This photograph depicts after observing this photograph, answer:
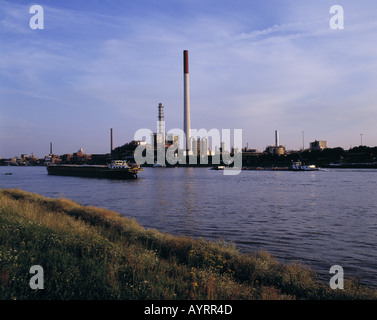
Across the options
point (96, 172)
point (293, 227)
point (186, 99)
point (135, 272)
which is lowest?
point (293, 227)

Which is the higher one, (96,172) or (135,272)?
(135,272)

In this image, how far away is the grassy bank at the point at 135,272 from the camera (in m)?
6.75

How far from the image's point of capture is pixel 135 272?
8.14 m

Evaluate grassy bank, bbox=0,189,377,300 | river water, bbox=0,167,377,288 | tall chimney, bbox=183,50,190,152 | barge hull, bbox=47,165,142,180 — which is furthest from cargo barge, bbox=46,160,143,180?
grassy bank, bbox=0,189,377,300

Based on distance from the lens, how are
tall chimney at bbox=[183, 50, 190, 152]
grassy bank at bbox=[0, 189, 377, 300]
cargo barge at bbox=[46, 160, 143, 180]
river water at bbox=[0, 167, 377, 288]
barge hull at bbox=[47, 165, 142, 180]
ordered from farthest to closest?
tall chimney at bbox=[183, 50, 190, 152], cargo barge at bbox=[46, 160, 143, 180], barge hull at bbox=[47, 165, 142, 180], river water at bbox=[0, 167, 377, 288], grassy bank at bbox=[0, 189, 377, 300]

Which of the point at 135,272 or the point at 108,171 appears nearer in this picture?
the point at 135,272

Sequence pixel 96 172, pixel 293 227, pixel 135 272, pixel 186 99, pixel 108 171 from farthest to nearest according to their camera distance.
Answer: pixel 186 99
pixel 96 172
pixel 108 171
pixel 293 227
pixel 135 272

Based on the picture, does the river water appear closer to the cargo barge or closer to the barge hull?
the barge hull

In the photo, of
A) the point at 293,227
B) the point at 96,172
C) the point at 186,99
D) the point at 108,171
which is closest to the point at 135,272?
the point at 293,227

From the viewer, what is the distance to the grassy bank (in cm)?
675

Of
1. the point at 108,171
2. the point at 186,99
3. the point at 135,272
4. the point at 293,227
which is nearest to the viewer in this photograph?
the point at 135,272

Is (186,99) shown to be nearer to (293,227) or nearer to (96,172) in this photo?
(96,172)
